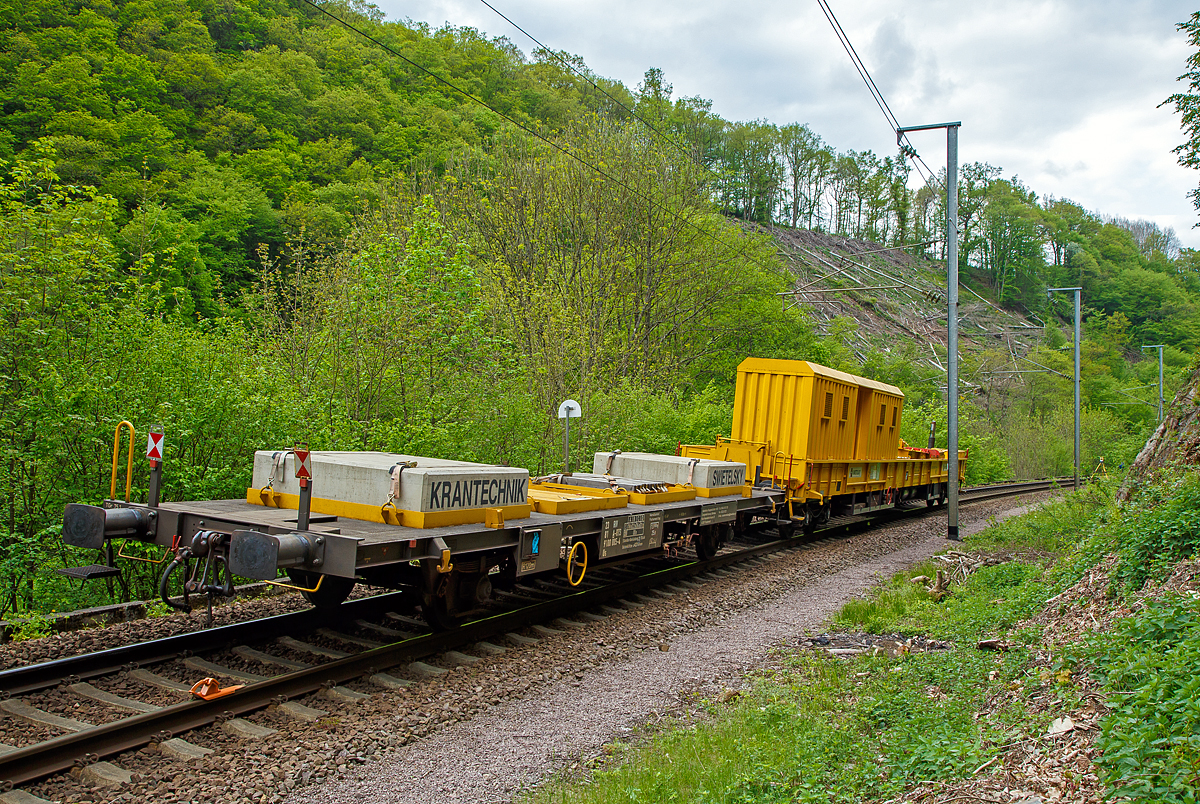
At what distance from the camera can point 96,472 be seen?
Result: 7621 mm

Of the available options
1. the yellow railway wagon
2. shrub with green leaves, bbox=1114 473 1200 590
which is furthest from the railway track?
the yellow railway wagon

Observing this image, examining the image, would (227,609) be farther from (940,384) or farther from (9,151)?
(940,384)

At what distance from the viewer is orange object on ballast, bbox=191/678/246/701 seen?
184 inches

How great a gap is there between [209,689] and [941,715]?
472cm

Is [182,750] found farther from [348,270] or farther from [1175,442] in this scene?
[1175,442]

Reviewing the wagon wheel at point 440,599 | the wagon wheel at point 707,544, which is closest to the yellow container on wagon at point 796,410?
the wagon wheel at point 707,544

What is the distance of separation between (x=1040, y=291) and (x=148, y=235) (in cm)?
9132

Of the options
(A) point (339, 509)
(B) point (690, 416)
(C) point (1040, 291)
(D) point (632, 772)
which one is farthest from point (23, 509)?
(C) point (1040, 291)

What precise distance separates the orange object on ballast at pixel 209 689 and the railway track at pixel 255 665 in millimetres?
52

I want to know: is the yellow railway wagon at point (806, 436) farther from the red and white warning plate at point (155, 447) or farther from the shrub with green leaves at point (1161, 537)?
the red and white warning plate at point (155, 447)

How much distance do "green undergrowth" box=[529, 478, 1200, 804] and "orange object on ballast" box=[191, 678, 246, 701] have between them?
226cm

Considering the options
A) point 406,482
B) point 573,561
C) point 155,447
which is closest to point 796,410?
point 573,561

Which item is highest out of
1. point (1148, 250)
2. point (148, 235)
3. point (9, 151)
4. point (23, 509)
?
point (1148, 250)

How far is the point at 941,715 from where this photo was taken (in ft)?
14.3
